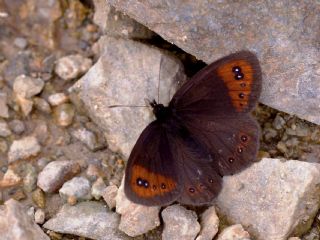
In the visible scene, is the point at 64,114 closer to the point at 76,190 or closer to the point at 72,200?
the point at 76,190

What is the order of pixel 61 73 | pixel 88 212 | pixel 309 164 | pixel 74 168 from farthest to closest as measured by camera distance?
pixel 61 73
pixel 74 168
pixel 88 212
pixel 309 164

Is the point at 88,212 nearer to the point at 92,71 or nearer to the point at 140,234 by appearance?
the point at 140,234

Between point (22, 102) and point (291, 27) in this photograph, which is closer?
point (291, 27)

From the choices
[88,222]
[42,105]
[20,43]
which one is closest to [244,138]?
[88,222]

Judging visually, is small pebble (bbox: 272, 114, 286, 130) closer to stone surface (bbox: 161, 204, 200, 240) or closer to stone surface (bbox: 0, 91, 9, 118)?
stone surface (bbox: 161, 204, 200, 240)

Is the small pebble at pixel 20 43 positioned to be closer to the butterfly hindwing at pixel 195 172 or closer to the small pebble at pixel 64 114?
the small pebble at pixel 64 114

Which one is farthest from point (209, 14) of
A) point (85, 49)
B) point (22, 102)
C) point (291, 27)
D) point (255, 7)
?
point (22, 102)

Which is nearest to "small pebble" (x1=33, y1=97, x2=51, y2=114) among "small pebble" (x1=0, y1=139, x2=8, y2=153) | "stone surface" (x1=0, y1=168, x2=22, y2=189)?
"small pebble" (x1=0, y1=139, x2=8, y2=153)
